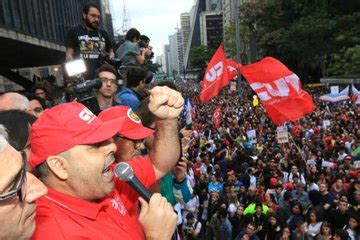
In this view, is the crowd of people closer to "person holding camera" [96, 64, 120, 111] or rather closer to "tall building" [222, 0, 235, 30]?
"person holding camera" [96, 64, 120, 111]

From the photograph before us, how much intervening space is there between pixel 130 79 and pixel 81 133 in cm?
220

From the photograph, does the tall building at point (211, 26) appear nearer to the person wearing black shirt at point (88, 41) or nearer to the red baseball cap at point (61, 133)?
the person wearing black shirt at point (88, 41)

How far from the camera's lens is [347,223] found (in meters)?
6.73

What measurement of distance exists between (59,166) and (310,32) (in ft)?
111

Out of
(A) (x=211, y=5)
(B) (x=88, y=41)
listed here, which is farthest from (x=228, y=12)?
(B) (x=88, y=41)

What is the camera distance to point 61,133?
5.83 ft

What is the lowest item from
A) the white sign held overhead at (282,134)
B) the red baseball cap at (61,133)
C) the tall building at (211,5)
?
the white sign held overhead at (282,134)

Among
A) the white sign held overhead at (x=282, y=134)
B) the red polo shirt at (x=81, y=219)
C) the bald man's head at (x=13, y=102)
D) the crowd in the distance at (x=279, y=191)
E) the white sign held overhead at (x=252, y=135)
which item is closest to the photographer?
the red polo shirt at (x=81, y=219)

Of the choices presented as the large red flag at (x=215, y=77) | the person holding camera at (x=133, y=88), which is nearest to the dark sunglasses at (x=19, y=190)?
the person holding camera at (x=133, y=88)

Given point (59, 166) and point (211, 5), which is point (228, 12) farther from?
point (59, 166)

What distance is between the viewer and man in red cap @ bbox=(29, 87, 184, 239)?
1683 millimetres

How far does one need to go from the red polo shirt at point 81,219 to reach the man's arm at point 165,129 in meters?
0.42

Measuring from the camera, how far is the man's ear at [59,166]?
1772 mm

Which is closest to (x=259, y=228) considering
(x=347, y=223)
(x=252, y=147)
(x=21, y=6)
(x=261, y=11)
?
(x=347, y=223)
